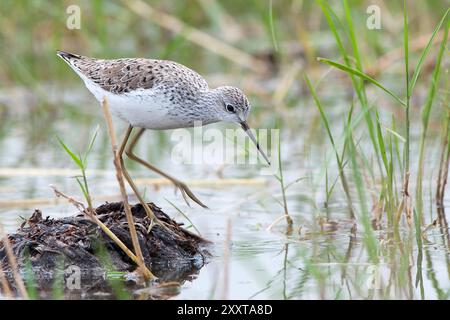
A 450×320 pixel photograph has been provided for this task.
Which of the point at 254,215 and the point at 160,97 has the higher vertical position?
the point at 160,97

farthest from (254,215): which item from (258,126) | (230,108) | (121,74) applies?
(258,126)

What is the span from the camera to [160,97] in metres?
7.64

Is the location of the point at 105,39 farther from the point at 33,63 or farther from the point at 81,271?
the point at 81,271

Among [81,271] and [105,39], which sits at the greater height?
[105,39]

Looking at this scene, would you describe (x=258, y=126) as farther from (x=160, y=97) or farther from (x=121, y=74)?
(x=160, y=97)

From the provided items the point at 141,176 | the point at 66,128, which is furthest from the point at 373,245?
the point at 66,128

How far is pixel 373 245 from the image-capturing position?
20.5ft

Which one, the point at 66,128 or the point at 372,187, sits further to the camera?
the point at 66,128

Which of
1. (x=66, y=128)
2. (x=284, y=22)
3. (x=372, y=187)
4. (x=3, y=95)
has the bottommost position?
(x=372, y=187)

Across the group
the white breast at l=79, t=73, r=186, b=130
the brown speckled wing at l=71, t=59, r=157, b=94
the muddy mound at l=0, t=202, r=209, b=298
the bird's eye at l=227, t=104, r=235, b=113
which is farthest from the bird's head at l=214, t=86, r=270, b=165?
the muddy mound at l=0, t=202, r=209, b=298

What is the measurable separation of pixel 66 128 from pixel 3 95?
2243mm

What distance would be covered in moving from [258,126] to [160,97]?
15.9 ft

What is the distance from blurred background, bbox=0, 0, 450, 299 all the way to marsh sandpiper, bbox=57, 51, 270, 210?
52cm

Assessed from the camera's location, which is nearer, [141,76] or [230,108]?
[141,76]
